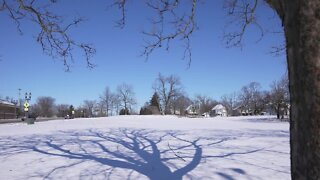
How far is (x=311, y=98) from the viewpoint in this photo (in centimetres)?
235

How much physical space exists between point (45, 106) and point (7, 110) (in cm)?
4676

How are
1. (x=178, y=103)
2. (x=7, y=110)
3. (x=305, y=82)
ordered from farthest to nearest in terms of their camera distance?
1. (x=178, y=103)
2. (x=7, y=110)
3. (x=305, y=82)

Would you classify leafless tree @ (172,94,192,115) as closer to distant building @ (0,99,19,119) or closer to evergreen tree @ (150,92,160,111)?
evergreen tree @ (150,92,160,111)

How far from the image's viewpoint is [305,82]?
238 centimetres

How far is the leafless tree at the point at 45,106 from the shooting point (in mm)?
141500

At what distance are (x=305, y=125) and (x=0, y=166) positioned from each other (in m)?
10.0

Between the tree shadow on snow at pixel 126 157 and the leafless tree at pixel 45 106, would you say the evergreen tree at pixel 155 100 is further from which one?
the tree shadow on snow at pixel 126 157

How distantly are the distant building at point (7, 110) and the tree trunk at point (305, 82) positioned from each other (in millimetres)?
96583

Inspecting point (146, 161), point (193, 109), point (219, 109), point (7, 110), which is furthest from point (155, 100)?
point (146, 161)

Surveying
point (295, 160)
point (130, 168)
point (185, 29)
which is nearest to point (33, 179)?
point (130, 168)

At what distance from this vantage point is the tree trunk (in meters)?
2.34

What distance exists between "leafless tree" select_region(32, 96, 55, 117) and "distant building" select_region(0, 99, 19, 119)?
31129mm

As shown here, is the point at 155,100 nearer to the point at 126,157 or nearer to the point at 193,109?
the point at 193,109

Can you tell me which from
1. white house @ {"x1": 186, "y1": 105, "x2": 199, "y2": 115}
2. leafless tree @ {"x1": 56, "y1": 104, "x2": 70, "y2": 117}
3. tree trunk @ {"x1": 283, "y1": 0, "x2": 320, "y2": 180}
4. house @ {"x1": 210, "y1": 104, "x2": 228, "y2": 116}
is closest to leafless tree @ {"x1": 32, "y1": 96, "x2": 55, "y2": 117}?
leafless tree @ {"x1": 56, "y1": 104, "x2": 70, "y2": 117}
